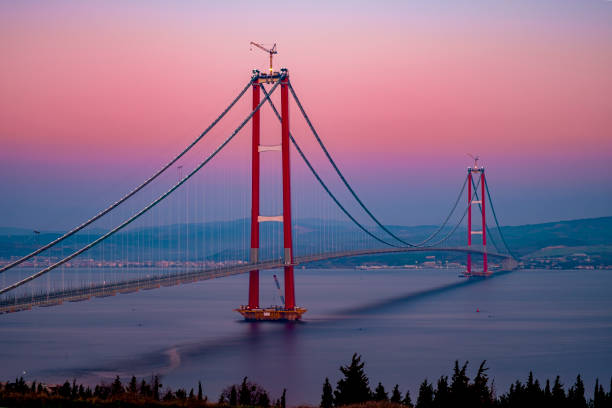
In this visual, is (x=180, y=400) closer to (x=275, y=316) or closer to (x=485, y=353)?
(x=485, y=353)

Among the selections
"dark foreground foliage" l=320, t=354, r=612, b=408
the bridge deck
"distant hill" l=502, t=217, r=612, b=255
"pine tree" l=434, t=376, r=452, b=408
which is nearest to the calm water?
the bridge deck

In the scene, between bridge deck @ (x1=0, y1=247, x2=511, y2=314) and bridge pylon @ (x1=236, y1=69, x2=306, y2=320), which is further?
bridge pylon @ (x1=236, y1=69, x2=306, y2=320)

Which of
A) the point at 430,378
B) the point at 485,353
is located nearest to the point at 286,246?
the point at 485,353

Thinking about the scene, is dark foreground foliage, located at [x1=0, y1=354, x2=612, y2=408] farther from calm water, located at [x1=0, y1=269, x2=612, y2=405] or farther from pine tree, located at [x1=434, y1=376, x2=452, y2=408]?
calm water, located at [x1=0, y1=269, x2=612, y2=405]

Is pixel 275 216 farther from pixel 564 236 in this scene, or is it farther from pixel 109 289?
pixel 564 236

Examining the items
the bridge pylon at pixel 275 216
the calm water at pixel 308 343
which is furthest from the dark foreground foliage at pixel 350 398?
the bridge pylon at pixel 275 216

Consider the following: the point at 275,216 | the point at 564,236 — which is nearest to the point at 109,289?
the point at 275,216
